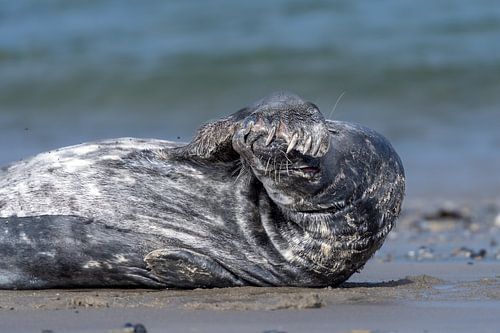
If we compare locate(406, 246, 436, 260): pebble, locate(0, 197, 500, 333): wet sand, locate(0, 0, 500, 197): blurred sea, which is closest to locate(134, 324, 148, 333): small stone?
locate(0, 197, 500, 333): wet sand

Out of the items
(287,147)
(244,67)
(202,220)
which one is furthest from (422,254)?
(244,67)

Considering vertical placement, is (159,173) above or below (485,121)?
below

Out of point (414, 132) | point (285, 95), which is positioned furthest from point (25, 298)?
point (414, 132)

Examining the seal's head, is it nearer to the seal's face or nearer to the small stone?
the seal's face

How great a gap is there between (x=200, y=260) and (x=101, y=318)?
0.65 m

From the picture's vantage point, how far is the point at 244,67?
1402cm

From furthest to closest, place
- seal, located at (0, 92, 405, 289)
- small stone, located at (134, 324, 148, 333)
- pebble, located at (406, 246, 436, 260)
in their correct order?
1. pebble, located at (406, 246, 436, 260)
2. seal, located at (0, 92, 405, 289)
3. small stone, located at (134, 324, 148, 333)

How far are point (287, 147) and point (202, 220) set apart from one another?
57cm

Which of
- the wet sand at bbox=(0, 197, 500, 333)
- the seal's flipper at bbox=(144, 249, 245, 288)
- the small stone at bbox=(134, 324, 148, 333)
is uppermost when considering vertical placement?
the seal's flipper at bbox=(144, 249, 245, 288)

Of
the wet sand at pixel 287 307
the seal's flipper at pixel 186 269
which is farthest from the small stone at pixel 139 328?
the seal's flipper at pixel 186 269

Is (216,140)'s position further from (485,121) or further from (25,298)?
(485,121)

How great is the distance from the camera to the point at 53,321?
11.6ft

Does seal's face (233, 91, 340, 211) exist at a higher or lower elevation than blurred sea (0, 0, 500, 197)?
lower

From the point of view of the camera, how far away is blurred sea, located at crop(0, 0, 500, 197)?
37.6 ft
